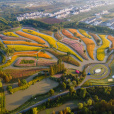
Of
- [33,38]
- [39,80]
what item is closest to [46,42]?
[33,38]

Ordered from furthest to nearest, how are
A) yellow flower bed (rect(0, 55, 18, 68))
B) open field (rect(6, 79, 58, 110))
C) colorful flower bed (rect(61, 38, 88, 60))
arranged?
1. colorful flower bed (rect(61, 38, 88, 60))
2. yellow flower bed (rect(0, 55, 18, 68))
3. open field (rect(6, 79, 58, 110))

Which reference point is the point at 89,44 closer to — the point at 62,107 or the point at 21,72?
the point at 21,72

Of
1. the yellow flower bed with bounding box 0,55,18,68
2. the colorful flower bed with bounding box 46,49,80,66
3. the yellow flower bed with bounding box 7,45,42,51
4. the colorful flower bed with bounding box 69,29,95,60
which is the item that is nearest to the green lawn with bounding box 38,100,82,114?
the colorful flower bed with bounding box 46,49,80,66

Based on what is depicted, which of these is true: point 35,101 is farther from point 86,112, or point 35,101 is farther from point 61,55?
Result: point 61,55

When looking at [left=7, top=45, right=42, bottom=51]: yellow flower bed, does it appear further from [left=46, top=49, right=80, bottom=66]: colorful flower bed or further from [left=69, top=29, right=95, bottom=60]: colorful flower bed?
[left=69, top=29, right=95, bottom=60]: colorful flower bed

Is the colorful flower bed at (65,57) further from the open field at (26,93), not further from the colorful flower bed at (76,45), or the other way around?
the open field at (26,93)

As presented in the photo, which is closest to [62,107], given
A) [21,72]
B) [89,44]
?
[21,72]

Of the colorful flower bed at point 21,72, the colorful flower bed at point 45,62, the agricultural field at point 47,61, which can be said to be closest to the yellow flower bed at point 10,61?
the agricultural field at point 47,61
